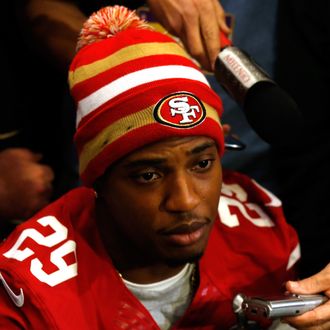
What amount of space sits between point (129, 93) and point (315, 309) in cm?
41

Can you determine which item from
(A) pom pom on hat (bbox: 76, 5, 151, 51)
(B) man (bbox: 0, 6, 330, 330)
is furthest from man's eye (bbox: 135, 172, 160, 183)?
(A) pom pom on hat (bbox: 76, 5, 151, 51)

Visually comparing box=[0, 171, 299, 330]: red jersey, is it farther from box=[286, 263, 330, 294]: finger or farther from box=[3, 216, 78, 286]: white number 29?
box=[286, 263, 330, 294]: finger

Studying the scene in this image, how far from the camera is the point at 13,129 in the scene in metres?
1.36

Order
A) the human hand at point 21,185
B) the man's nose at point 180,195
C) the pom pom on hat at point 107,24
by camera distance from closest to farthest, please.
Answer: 1. the man's nose at point 180,195
2. the pom pom on hat at point 107,24
3. the human hand at point 21,185

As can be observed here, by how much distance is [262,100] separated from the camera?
970 millimetres

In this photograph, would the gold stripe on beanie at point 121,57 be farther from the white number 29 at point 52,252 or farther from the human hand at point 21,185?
the human hand at point 21,185

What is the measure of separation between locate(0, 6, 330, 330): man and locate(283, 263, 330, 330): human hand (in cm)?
15

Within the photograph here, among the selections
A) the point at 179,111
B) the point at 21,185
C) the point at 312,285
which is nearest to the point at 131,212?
the point at 179,111

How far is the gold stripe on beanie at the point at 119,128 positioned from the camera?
0.92m

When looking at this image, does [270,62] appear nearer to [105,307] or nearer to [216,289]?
[216,289]

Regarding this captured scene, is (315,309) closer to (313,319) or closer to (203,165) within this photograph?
(313,319)

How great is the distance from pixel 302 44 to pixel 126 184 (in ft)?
1.97

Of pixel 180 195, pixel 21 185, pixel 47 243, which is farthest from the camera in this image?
pixel 21 185

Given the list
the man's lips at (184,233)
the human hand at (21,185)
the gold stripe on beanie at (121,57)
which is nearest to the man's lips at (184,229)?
the man's lips at (184,233)
